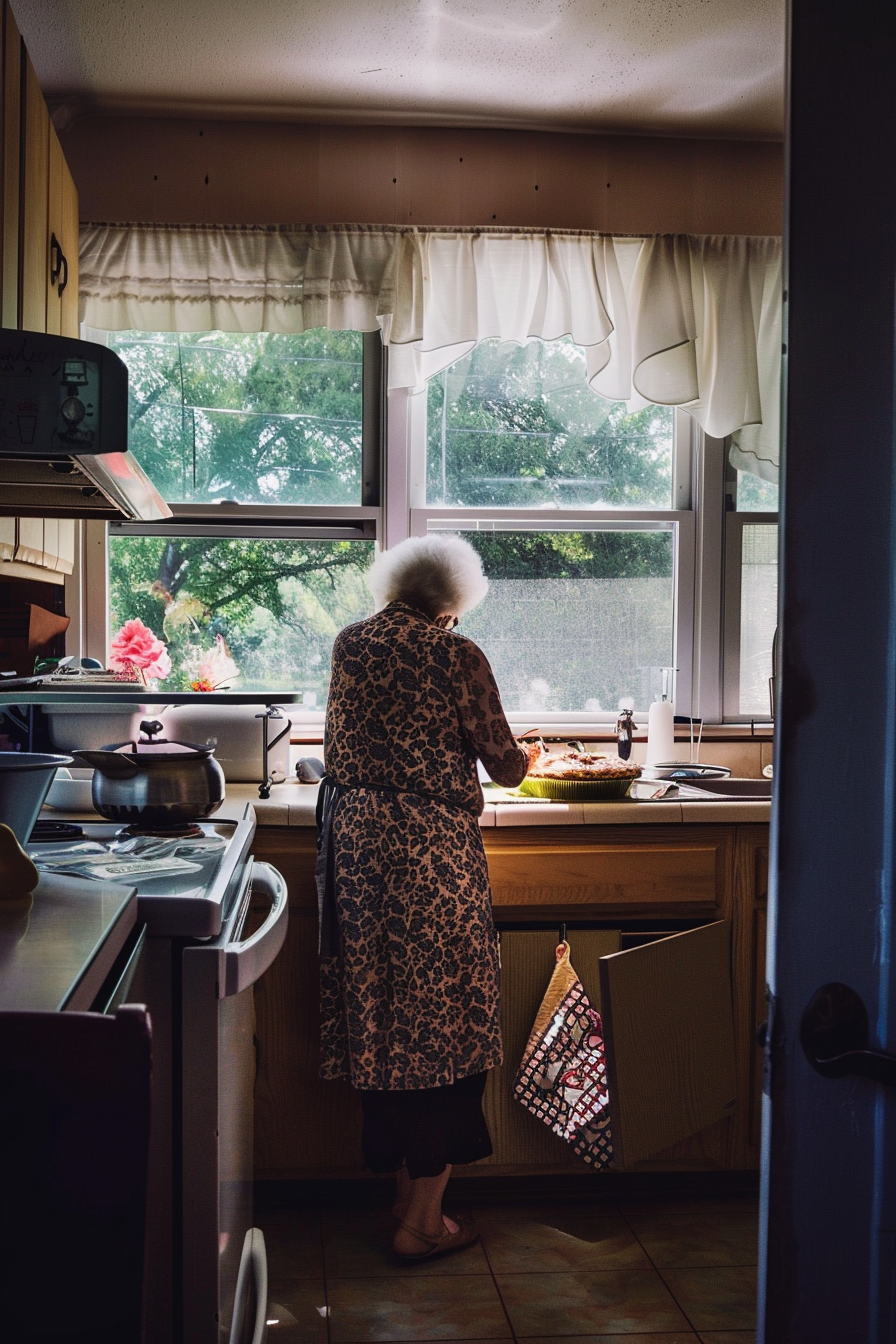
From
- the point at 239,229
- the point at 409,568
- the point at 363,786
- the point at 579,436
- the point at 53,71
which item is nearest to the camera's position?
the point at 363,786

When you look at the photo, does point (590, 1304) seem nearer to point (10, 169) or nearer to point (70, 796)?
point (70, 796)

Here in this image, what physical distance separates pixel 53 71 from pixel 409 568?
5.70 feet

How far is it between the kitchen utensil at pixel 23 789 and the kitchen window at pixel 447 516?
1.82 meters

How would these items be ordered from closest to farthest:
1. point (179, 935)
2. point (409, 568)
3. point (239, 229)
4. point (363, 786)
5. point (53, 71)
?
1. point (179, 935)
2. point (363, 786)
3. point (409, 568)
4. point (53, 71)
5. point (239, 229)

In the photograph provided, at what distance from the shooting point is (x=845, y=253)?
0.84 metres

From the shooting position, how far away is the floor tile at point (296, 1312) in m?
2.00

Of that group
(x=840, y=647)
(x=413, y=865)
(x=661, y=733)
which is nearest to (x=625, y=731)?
(x=661, y=733)

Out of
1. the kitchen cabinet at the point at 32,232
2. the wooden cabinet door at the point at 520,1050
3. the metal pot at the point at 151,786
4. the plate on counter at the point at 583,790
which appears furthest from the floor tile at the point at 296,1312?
the kitchen cabinet at the point at 32,232

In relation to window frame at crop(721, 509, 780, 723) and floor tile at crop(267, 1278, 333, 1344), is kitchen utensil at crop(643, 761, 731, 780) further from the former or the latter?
floor tile at crop(267, 1278, 333, 1344)

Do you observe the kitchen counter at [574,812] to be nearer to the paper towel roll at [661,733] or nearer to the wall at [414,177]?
the paper towel roll at [661,733]

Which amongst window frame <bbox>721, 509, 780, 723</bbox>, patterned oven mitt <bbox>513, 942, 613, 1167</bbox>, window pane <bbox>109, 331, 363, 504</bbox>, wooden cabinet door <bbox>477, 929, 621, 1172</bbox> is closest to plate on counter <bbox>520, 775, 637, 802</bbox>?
wooden cabinet door <bbox>477, 929, 621, 1172</bbox>

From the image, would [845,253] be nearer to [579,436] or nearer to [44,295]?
[44,295]

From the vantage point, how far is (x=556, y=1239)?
2383mm

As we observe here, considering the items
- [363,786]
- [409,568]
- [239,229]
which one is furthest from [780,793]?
[239,229]
